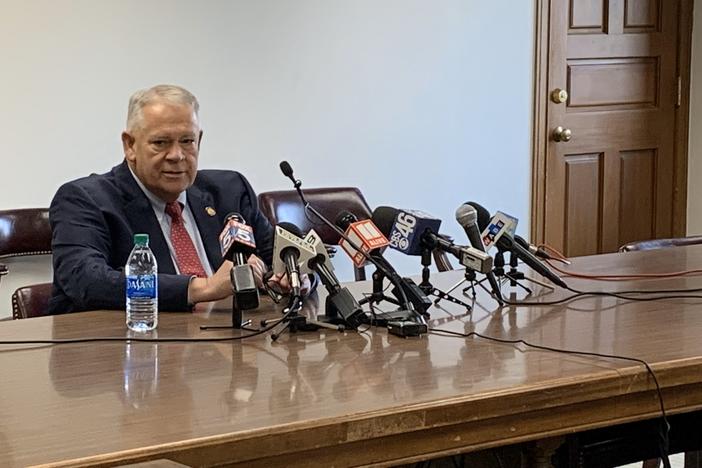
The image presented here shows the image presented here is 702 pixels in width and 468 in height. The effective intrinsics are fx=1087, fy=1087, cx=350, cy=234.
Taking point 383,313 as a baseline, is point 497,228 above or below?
above

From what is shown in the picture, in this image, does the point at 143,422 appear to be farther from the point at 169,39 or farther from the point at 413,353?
the point at 169,39

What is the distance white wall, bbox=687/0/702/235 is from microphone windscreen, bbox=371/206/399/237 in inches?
140

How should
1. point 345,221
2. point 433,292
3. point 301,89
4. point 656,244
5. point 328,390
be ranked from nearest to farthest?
1. point 328,390
2. point 345,221
3. point 433,292
4. point 656,244
5. point 301,89

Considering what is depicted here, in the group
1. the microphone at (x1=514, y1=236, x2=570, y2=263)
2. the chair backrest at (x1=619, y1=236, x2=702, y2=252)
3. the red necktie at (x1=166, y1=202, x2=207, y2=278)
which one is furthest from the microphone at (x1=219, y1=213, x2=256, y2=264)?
the chair backrest at (x1=619, y1=236, x2=702, y2=252)

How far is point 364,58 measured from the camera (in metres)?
4.52

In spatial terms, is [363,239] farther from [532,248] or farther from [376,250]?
[532,248]

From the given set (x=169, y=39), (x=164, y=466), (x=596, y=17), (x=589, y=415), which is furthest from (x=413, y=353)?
(x=596, y=17)

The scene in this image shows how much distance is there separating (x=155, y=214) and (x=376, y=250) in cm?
76

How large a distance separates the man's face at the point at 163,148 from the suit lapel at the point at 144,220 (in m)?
0.04

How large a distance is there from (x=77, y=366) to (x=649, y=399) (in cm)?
98

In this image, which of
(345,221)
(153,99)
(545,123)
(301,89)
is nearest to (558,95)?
(545,123)

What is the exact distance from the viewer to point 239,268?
211cm

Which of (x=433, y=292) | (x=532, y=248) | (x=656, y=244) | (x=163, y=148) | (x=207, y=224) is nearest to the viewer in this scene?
(x=433, y=292)

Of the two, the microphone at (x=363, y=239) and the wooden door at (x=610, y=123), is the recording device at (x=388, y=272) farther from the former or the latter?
the wooden door at (x=610, y=123)
